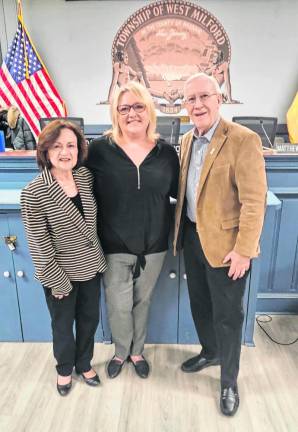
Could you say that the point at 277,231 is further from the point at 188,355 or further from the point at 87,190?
the point at 87,190

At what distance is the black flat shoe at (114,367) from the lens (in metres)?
1.75

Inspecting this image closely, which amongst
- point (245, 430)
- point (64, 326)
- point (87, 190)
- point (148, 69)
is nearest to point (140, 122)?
point (87, 190)

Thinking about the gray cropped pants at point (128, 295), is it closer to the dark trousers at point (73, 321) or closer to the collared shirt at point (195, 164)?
the dark trousers at point (73, 321)

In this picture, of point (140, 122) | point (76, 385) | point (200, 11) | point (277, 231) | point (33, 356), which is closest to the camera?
point (140, 122)

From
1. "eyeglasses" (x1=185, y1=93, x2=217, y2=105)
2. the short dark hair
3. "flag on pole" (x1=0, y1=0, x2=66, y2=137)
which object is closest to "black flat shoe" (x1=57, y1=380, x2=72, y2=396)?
the short dark hair

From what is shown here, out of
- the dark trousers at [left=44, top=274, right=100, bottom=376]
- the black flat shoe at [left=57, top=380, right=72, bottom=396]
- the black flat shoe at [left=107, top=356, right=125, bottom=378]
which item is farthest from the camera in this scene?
the black flat shoe at [left=107, top=356, right=125, bottom=378]

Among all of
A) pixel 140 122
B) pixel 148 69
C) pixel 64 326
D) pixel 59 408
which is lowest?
pixel 59 408

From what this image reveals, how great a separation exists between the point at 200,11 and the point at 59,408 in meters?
4.64

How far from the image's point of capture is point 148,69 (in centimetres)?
468

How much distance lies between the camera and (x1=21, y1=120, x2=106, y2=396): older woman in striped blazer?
1306mm

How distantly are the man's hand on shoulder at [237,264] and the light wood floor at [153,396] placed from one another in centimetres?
67

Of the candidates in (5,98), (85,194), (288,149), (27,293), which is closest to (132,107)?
(85,194)

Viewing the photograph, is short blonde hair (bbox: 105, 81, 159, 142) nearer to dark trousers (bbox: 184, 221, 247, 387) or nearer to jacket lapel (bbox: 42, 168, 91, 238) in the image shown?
jacket lapel (bbox: 42, 168, 91, 238)

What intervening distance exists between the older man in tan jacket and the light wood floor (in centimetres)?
13
